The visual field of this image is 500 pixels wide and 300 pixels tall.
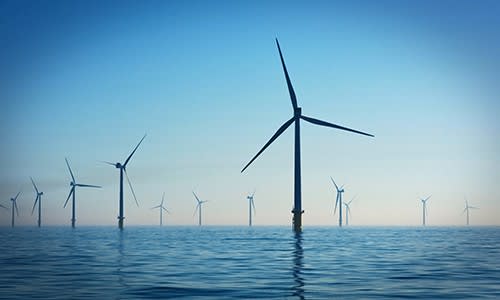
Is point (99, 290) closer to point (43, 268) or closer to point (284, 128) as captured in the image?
point (43, 268)

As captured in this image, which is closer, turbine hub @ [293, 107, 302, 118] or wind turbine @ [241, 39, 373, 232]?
Answer: wind turbine @ [241, 39, 373, 232]

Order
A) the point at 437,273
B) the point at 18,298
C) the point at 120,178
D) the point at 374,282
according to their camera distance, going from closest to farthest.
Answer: the point at 18,298
the point at 374,282
the point at 437,273
the point at 120,178

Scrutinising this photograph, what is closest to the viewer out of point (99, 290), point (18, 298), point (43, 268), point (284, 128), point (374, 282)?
point (18, 298)

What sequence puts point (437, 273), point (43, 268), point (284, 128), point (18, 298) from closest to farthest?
point (18, 298) < point (437, 273) < point (43, 268) < point (284, 128)

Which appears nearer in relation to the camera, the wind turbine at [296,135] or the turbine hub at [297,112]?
the wind turbine at [296,135]

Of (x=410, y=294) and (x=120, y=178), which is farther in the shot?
(x=120, y=178)

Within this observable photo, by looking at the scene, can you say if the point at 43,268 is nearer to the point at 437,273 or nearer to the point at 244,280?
the point at 244,280

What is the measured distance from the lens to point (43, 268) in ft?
126

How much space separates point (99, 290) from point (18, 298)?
12.1 feet

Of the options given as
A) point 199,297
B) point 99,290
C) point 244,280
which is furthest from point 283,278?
point 99,290

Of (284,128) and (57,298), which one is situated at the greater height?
(284,128)

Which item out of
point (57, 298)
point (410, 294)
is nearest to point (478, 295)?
point (410, 294)

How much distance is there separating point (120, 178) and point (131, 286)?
521ft

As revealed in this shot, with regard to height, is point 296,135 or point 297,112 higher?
point 297,112
